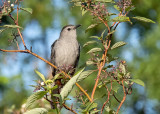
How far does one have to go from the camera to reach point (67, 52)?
517 cm

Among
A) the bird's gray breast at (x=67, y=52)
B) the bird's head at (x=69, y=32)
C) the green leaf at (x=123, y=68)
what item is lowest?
the bird's gray breast at (x=67, y=52)

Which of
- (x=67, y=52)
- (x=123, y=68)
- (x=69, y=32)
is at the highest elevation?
(x=123, y=68)

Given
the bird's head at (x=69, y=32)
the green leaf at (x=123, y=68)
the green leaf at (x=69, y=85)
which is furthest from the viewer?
the bird's head at (x=69, y=32)

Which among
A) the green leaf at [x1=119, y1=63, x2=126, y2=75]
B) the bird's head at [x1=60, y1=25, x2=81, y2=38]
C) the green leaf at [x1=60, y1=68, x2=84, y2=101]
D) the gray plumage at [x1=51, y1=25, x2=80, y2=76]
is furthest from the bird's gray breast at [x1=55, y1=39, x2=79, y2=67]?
the green leaf at [x1=60, y1=68, x2=84, y2=101]

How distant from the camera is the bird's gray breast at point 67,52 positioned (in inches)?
202

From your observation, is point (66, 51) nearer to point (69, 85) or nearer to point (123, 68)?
point (123, 68)

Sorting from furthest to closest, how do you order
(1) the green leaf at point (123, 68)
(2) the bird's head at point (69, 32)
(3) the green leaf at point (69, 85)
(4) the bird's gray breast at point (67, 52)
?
(2) the bird's head at point (69, 32) < (4) the bird's gray breast at point (67, 52) < (1) the green leaf at point (123, 68) < (3) the green leaf at point (69, 85)

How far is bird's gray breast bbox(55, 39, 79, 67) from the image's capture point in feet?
16.9

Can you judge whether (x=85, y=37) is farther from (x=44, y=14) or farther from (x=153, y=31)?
(x=44, y=14)

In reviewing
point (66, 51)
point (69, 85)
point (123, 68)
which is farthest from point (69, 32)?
point (69, 85)

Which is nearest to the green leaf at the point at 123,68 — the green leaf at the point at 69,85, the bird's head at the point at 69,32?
the green leaf at the point at 69,85

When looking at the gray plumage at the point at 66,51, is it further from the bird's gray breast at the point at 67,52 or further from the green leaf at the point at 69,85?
the green leaf at the point at 69,85

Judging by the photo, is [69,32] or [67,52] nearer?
[67,52]

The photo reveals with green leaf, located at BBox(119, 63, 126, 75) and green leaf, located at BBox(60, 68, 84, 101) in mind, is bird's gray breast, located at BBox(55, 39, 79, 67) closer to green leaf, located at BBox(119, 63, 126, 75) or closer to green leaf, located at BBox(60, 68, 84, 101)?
green leaf, located at BBox(119, 63, 126, 75)
